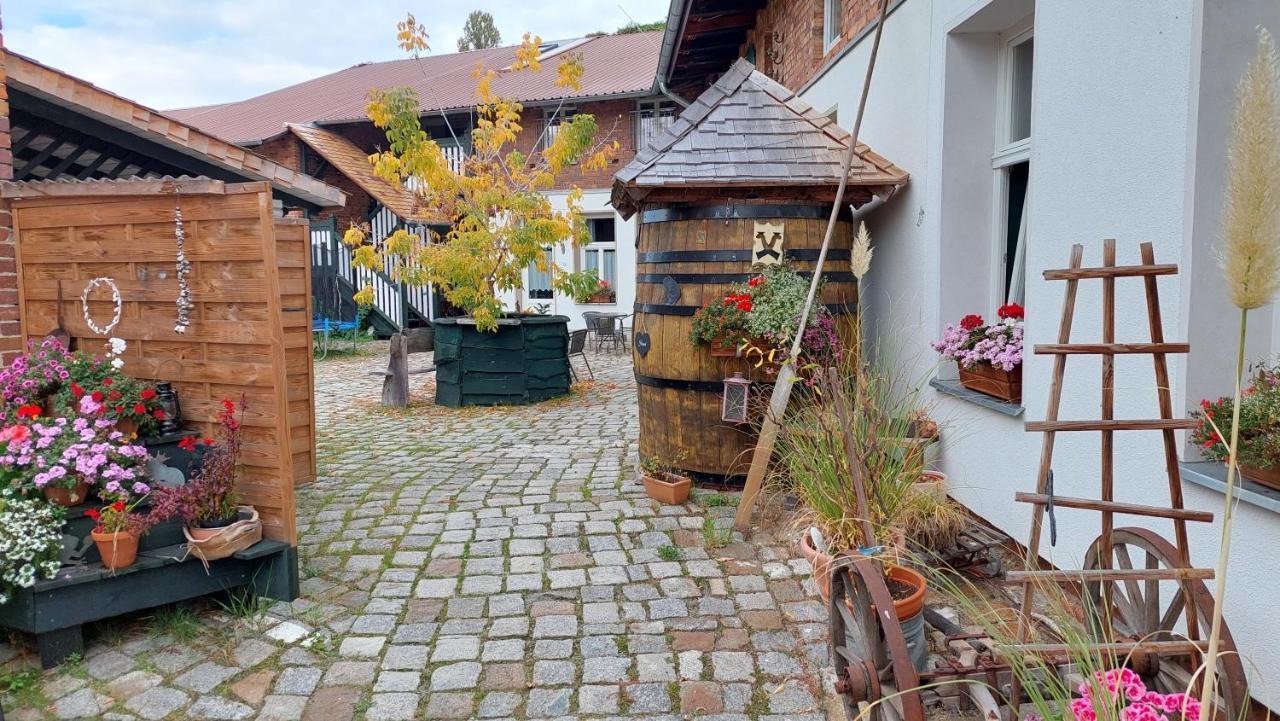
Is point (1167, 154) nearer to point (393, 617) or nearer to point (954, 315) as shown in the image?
point (954, 315)

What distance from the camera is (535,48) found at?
9.59 m

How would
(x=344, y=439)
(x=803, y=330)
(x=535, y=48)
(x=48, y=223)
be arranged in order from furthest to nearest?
(x=535, y=48), (x=344, y=439), (x=803, y=330), (x=48, y=223)

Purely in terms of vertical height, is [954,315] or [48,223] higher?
[48,223]

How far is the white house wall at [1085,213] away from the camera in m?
2.38

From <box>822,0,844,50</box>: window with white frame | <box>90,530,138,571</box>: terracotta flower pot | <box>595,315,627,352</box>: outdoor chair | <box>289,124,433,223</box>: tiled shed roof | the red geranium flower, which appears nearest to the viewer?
<box>90,530,138,571</box>: terracotta flower pot

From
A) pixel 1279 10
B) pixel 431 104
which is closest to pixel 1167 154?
pixel 1279 10

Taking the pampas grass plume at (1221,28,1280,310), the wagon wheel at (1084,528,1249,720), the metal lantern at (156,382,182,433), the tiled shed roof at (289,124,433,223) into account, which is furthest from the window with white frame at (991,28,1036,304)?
the tiled shed roof at (289,124,433,223)

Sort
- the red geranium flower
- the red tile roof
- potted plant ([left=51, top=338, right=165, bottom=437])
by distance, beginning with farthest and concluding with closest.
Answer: the red tile roof < the red geranium flower < potted plant ([left=51, top=338, right=165, bottom=437])

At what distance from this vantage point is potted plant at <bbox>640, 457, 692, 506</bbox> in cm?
471

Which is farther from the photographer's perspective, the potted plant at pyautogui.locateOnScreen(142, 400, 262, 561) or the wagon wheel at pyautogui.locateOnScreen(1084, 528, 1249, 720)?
the potted plant at pyautogui.locateOnScreen(142, 400, 262, 561)

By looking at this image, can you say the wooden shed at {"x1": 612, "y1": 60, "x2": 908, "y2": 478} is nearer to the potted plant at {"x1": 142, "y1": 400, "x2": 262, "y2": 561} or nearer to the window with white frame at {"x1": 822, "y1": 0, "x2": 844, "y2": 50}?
the potted plant at {"x1": 142, "y1": 400, "x2": 262, "y2": 561}

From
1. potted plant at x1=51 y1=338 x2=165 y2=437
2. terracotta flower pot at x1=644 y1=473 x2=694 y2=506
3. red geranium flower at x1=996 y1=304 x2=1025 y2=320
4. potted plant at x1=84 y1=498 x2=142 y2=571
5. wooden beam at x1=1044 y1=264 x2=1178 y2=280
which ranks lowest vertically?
terracotta flower pot at x1=644 y1=473 x2=694 y2=506

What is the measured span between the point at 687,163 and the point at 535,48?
18.4 feet

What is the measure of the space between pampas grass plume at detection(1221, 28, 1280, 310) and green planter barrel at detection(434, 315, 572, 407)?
25.1ft
